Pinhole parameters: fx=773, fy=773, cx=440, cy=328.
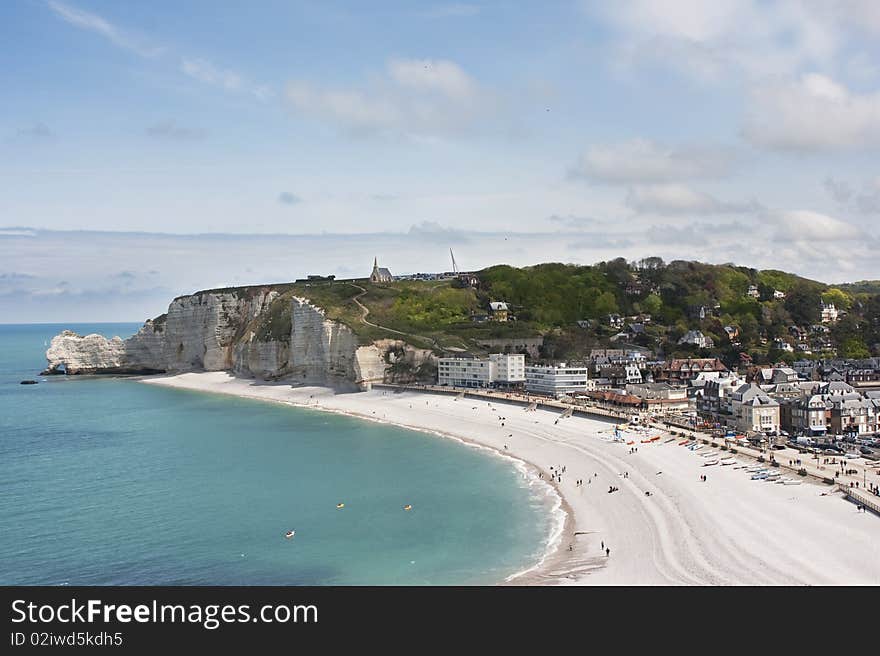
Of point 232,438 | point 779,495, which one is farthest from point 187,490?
point 779,495

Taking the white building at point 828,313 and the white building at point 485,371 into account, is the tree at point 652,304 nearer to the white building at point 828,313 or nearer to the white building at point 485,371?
the white building at point 828,313

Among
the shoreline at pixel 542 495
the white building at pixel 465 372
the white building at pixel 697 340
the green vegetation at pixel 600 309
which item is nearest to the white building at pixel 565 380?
the white building at pixel 465 372

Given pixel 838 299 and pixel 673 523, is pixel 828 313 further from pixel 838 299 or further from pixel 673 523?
pixel 673 523

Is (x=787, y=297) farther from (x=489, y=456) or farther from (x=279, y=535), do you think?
(x=279, y=535)

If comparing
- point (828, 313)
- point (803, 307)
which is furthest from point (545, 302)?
point (828, 313)

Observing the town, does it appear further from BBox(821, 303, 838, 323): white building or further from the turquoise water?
the turquoise water

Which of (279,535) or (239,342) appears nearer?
(279,535)
